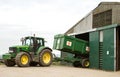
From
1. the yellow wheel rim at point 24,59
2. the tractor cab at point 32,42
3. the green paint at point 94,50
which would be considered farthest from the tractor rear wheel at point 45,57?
the green paint at point 94,50

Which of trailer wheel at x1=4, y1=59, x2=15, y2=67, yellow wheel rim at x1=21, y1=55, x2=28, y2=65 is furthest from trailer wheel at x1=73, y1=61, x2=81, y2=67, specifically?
trailer wheel at x1=4, y1=59, x2=15, y2=67

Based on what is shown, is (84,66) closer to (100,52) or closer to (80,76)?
(100,52)

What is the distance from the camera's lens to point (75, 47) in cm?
2556

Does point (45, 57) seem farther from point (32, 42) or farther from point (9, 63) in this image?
point (9, 63)

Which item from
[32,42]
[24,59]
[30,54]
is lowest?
[24,59]

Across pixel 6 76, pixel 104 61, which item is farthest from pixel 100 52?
pixel 6 76

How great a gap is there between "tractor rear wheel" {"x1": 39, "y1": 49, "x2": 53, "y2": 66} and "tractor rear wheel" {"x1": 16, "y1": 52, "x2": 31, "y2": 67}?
1.19 metres

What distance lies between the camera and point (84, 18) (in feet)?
107

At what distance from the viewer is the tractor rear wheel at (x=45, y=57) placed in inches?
1002

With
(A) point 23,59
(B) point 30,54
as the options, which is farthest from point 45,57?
(A) point 23,59

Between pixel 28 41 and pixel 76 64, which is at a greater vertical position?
pixel 28 41

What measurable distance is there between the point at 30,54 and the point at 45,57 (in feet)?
5.11

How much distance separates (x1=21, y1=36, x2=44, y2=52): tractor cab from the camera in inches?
1014

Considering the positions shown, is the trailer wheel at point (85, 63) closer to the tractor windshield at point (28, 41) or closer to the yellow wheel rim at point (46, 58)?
the yellow wheel rim at point (46, 58)
